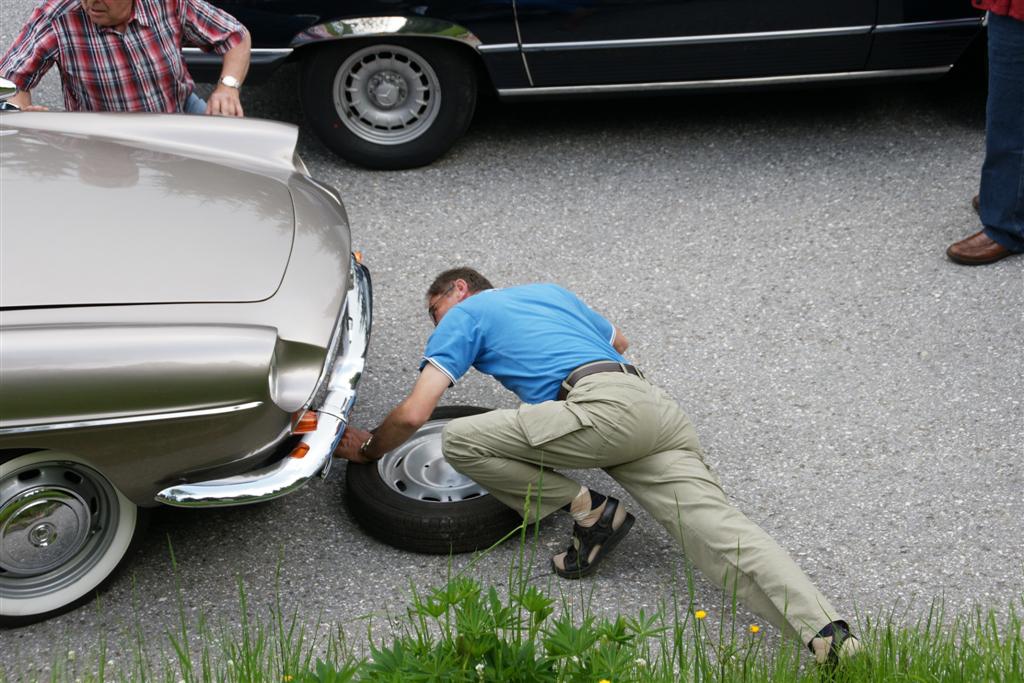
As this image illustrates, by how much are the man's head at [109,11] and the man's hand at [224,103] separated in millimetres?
471

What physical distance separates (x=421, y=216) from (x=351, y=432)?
208 centimetres

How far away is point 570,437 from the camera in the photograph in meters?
3.84

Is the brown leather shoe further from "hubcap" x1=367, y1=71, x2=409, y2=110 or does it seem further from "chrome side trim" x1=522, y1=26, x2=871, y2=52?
"hubcap" x1=367, y1=71, x2=409, y2=110

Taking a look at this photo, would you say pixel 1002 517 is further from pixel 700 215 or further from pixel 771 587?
pixel 700 215

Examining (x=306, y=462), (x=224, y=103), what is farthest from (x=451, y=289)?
(x=224, y=103)

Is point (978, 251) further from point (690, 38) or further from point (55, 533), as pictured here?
point (55, 533)

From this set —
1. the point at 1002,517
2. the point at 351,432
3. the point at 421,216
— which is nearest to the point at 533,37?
the point at 421,216

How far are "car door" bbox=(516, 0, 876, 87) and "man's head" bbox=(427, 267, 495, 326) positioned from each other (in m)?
2.12

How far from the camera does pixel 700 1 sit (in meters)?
5.89

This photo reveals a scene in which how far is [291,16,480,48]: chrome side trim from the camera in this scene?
5961mm

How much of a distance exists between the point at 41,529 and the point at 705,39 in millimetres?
3901

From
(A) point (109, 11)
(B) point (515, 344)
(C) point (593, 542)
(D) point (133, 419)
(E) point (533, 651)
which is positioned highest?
(A) point (109, 11)

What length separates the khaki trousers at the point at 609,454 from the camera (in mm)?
3736

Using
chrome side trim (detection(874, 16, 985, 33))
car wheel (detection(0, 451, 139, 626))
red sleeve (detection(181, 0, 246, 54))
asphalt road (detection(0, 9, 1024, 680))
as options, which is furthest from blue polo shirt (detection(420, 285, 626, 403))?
chrome side trim (detection(874, 16, 985, 33))
